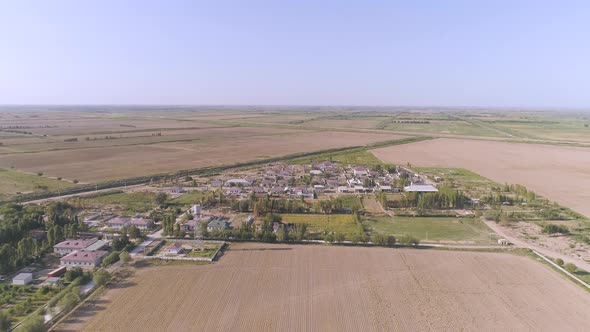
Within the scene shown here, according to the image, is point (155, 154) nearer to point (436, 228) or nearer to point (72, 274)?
point (72, 274)

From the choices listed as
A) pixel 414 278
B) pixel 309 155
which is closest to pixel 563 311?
pixel 414 278

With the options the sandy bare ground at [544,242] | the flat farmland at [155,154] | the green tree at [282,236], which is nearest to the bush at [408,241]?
the sandy bare ground at [544,242]

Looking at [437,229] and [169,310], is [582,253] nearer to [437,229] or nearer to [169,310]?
[437,229]

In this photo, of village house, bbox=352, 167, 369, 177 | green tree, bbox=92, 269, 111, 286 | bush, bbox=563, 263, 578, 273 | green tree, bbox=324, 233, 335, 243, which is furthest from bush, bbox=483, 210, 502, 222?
green tree, bbox=92, 269, 111, 286

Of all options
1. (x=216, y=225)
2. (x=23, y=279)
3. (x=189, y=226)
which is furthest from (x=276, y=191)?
(x=23, y=279)

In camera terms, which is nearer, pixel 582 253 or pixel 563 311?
pixel 563 311

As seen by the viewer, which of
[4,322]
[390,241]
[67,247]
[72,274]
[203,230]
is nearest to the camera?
[4,322]
